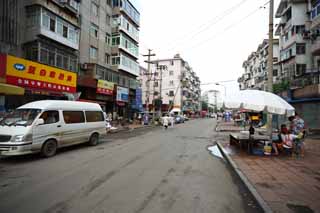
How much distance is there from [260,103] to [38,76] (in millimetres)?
16682

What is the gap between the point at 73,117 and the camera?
428 inches

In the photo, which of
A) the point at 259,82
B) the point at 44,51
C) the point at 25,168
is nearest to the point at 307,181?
the point at 25,168

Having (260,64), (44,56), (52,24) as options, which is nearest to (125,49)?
(52,24)

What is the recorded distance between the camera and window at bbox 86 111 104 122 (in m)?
12.1

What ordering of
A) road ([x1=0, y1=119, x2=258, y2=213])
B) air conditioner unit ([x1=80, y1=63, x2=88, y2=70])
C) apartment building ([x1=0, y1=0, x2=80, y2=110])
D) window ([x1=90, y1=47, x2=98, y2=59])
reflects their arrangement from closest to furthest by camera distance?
road ([x1=0, y1=119, x2=258, y2=213]), apartment building ([x1=0, y1=0, x2=80, y2=110]), air conditioner unit ([x1=80, y1=63, x2=88, y2=70]), window ([x1=90, y1=47, x2=98, y2=59])

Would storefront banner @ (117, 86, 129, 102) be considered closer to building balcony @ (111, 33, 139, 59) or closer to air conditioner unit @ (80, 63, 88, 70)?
building balcony @ (111, 33, 139, 59)

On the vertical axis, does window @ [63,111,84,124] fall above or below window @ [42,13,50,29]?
below

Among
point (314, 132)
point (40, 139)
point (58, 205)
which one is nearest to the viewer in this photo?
point (58, 205)

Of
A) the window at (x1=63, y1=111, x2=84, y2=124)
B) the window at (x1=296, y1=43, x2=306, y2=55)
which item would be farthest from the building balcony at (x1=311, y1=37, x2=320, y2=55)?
the window at (x1=63, y1=111, x2=84, y2=124)

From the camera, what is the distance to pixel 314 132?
749 inches

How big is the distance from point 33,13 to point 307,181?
880 inches

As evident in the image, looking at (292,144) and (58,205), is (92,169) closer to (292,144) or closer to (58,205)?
(58,205)

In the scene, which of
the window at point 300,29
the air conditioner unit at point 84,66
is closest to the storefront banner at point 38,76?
the air conditioner unit at point 84,66

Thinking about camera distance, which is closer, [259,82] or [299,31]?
[299,31]
